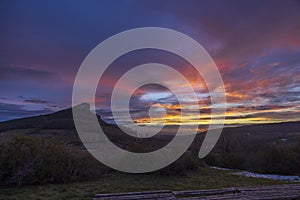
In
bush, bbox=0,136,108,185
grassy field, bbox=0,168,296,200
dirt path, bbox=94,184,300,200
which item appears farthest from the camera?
bush, bbox=0,136,108,185

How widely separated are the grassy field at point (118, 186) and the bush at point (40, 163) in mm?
648

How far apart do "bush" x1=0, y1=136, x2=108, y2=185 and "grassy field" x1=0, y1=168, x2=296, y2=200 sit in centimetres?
65

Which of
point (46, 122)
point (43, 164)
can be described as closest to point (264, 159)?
point (43, 164)

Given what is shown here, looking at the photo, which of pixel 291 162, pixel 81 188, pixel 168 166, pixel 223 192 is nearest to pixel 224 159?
pixel 291 162

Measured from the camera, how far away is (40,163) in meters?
11.8

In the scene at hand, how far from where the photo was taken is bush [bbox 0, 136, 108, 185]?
11188 millimetres

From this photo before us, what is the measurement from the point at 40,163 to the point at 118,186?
3838 millimetres

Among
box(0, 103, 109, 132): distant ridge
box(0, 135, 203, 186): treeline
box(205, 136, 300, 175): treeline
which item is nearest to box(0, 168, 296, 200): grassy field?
box(0, 135, 203, 186): treeline

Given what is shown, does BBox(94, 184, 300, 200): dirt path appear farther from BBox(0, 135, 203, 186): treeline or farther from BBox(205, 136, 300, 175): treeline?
BBox(205, 136, 300, 175): treeline

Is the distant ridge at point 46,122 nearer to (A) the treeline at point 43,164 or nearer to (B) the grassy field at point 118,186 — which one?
(A) the treeline at point 43,164

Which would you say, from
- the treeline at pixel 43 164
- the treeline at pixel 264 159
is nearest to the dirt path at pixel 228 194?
the treeline at pixel 43 164

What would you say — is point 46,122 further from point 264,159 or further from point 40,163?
point 264,159

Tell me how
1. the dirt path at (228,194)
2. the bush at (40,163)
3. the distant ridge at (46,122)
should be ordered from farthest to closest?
the distant ridge at (46,122)
the bush at (40,163)
the dirt path at (228,194)

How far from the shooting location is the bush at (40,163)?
11188mm
